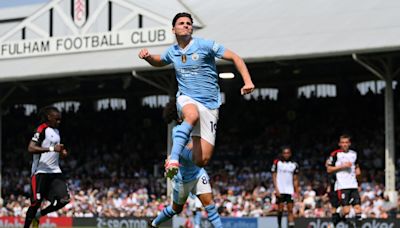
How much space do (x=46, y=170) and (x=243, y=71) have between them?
6.22 m

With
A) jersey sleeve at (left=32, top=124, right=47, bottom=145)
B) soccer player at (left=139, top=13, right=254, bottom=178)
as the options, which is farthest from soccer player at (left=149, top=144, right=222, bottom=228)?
jersey sleeve at (left=32, top=124, right=47, bottom=145)

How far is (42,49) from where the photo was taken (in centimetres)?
3331

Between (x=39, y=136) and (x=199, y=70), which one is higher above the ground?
(x=199, y=70)

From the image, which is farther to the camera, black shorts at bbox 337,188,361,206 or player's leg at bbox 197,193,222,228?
black shorts at bbox 337,188,361,206

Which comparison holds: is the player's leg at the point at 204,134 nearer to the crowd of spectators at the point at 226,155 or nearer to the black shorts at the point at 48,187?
the black shorts at the point at 48,187

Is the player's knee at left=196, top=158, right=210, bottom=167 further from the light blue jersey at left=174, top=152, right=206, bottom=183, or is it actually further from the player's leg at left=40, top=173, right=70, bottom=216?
the player's leg at left=40, top=173, right=70, bottom=216

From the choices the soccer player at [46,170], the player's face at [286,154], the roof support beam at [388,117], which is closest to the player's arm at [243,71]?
the soccer player at [46,170]

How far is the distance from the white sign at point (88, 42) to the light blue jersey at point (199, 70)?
799 inches

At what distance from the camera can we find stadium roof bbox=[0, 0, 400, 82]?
25.8 metres

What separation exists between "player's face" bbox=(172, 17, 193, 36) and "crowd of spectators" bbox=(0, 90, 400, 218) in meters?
15.7

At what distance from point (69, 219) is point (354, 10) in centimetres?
1132

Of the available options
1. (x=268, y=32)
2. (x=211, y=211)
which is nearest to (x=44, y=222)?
(x=268, y=32)

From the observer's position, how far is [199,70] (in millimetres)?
9773

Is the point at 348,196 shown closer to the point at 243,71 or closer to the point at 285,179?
the point at 285,179
